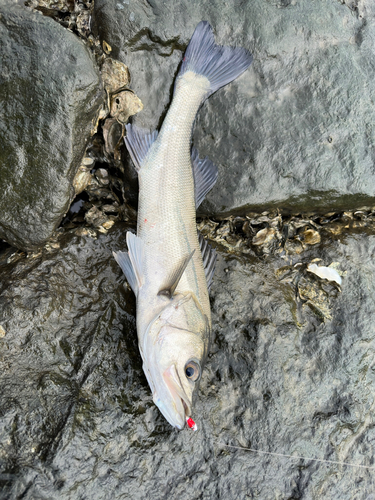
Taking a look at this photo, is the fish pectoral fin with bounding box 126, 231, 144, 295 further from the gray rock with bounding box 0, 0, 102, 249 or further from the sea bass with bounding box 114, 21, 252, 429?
the gray rock with bounding box 0, 0, 102, 249

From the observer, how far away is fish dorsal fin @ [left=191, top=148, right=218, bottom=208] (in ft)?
13.5

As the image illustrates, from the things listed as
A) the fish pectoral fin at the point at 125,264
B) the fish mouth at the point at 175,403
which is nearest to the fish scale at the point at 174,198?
the fish pectoral fin at the point at 125,264

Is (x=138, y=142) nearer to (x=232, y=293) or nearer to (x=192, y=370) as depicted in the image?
(x=232, y=293)

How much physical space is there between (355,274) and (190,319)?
6.65ft

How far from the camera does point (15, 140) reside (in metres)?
3.70

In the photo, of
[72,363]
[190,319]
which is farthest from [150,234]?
[72,363]

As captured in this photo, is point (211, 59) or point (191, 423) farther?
point (211, 59)

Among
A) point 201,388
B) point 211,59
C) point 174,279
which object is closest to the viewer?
point 174,279

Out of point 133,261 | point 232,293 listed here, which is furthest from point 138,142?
point 232,293

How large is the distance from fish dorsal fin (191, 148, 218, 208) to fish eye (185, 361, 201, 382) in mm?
1595

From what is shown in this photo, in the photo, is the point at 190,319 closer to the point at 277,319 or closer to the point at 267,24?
the point at 277,319

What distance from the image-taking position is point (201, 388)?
12.3ft

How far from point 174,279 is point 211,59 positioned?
2.41 m

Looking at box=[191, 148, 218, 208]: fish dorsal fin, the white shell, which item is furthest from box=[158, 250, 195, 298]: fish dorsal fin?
the white shell
